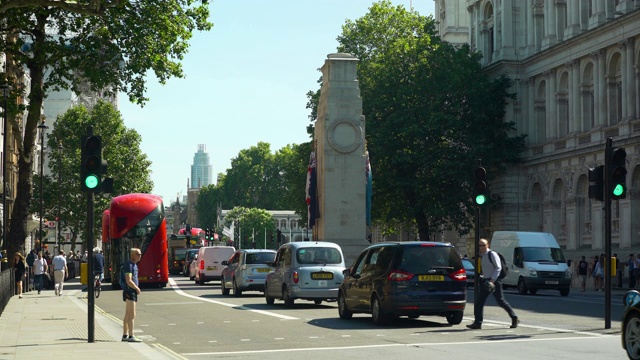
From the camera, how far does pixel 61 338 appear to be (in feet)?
62.8

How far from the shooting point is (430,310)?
21.7m

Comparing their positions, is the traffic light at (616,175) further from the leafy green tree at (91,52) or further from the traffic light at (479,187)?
the leafy green tree at (91,52)

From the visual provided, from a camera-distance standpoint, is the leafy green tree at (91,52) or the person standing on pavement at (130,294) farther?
the leafy green tree at (91,52)

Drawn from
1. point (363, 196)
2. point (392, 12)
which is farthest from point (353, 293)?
point (392, 12)

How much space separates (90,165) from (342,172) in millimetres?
32404

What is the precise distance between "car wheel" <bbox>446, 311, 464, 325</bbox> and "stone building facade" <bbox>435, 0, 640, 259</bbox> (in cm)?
3665

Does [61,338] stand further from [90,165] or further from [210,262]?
[210,262]

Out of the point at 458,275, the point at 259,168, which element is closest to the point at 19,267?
the point at 458,275

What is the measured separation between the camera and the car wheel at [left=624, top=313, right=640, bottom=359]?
1394 centimetres

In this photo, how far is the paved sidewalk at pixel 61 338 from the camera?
1598 cm

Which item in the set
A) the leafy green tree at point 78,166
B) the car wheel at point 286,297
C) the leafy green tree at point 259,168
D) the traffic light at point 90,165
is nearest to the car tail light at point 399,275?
the traffic light at point 90,165

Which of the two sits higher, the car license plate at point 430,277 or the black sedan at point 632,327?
the car license plate at point 430,277

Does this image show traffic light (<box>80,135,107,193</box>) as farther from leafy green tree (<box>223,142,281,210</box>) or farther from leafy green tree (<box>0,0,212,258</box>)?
leafy green tree (<box>223,142,281,210</box>)

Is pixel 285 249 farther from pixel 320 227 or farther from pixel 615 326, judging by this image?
pixel 320 227
